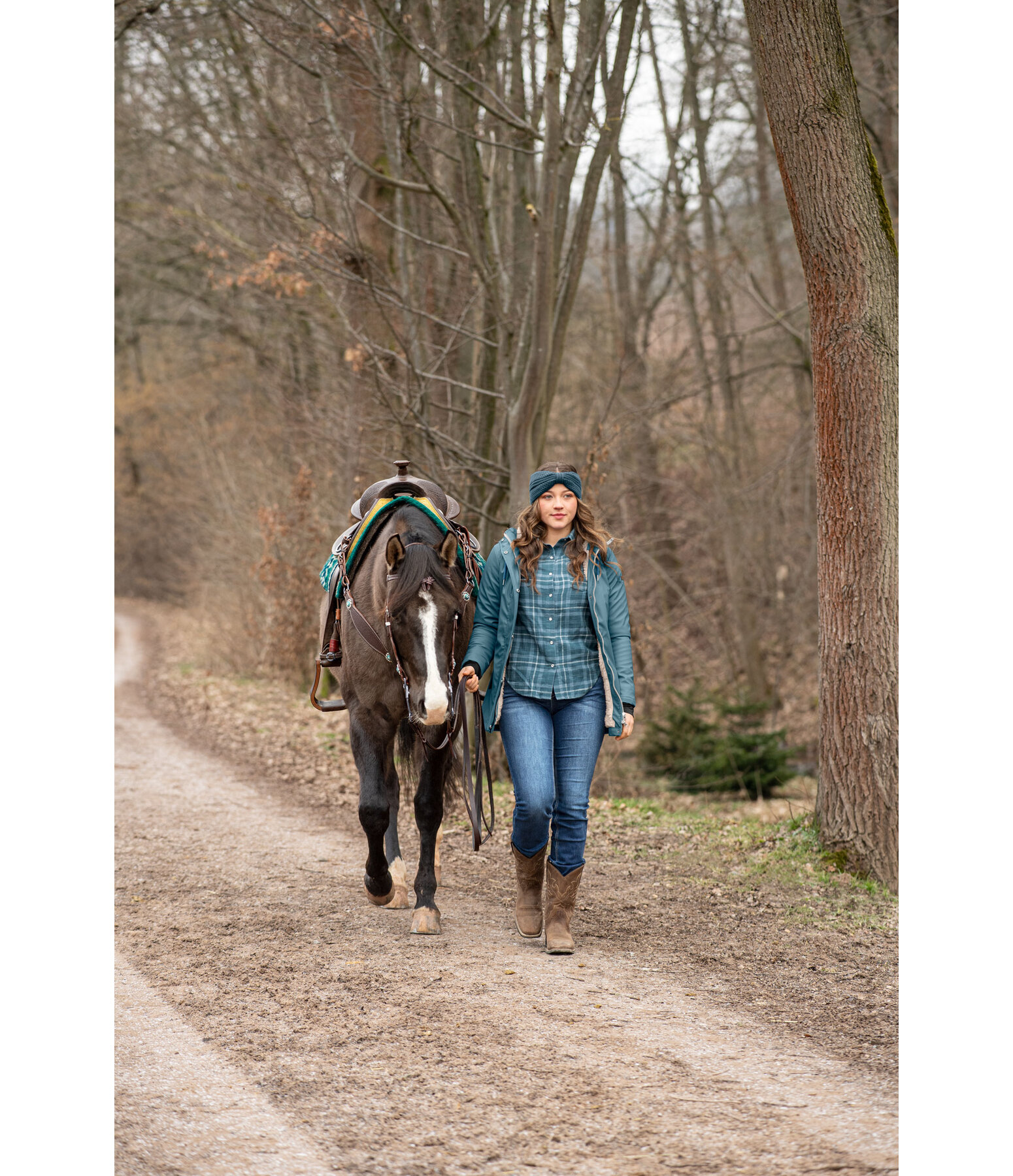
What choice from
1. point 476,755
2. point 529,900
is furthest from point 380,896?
point 476,755

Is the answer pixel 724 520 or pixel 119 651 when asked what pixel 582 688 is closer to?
pixel 724 520

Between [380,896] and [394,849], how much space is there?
34cm

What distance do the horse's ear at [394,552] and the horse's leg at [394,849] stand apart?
113 cm

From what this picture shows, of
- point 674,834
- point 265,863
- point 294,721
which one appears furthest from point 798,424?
point 265,863

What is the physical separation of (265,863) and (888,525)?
411 cm

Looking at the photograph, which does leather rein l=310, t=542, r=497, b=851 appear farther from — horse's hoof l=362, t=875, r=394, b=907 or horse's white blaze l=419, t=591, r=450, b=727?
horse's hoof l=362, t=875, r=394, b=907

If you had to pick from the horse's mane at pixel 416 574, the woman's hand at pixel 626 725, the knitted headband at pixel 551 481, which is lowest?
the woman's hand at pixel 626 725

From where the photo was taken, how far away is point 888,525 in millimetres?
5414

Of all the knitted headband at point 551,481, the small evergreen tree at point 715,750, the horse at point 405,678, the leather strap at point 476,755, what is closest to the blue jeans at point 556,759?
the leather strap at point 476,755

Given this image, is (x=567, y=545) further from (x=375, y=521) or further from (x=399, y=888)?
(x=399, y=888)

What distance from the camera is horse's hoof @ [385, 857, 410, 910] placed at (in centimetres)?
528

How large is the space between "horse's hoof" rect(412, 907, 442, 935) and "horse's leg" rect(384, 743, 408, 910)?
1.59 feet

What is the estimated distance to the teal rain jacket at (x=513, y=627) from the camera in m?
4.49

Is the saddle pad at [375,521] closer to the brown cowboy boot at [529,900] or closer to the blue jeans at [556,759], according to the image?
the blue jeans at [556,759]
